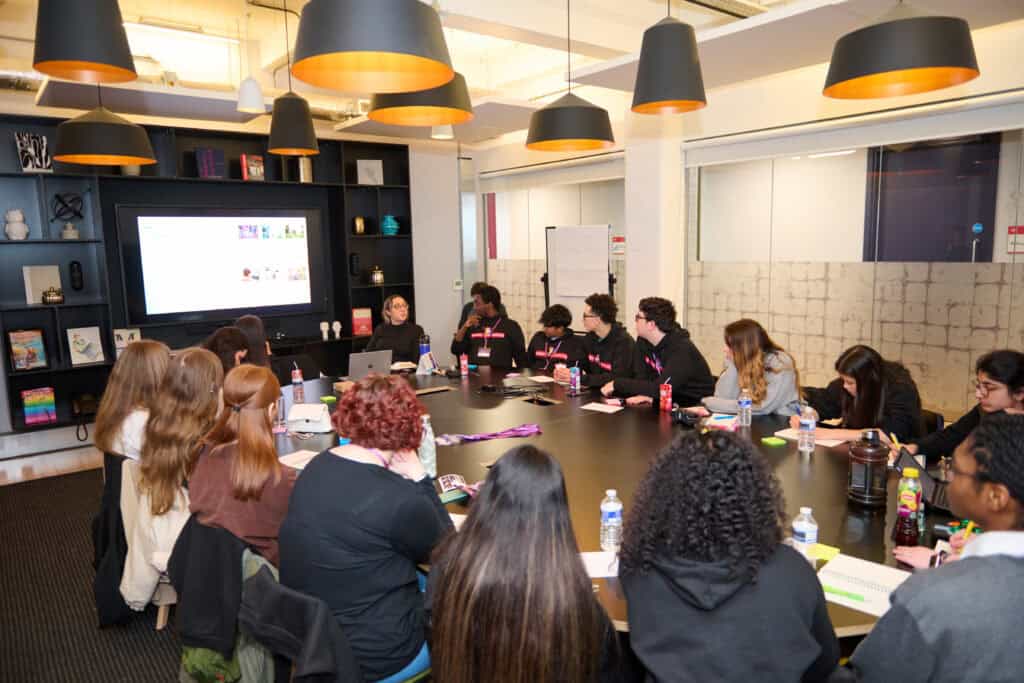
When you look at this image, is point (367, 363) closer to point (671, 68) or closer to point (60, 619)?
point (60, 619)

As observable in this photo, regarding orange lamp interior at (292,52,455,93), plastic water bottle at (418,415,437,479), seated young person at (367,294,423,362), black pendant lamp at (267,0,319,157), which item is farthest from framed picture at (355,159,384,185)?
plastic water bottle at (418,415,437,479)

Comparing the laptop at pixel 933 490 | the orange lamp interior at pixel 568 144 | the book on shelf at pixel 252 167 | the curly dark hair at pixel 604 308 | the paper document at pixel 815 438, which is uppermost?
the book on shelf at pixel 252 167

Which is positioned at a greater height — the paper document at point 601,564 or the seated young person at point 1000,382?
the seated young person at point 1000,382

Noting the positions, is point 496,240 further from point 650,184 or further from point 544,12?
point 544,12

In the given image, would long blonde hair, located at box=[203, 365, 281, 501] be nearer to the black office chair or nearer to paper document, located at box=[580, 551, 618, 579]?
paper document, located at box=[580, 551, 618, 579]

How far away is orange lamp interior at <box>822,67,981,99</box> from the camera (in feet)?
8.27

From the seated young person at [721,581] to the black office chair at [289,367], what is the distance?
3.85 m

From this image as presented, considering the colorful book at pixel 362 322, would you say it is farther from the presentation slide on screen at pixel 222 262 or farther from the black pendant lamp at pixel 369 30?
the black pendant lamp at pixel 369 30

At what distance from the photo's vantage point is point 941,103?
434 cm

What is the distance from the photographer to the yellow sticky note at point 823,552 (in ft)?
6.36

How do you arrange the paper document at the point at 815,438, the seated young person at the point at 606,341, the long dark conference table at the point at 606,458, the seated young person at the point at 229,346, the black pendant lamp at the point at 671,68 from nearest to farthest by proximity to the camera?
the long dark conference table at the point at 606,458
the black pendant lamp at the point at 671,68
the paper document at the point at 815,438
the seated young person at the point at 229,346
the seated young person at the point at 606,341

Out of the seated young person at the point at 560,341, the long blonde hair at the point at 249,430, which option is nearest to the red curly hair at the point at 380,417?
the long blonde hair at the point at 249,430

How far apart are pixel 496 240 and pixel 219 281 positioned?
3.26 meters

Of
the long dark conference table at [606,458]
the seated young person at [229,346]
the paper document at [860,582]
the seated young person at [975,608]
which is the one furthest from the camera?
the seated young person at [229,346]
